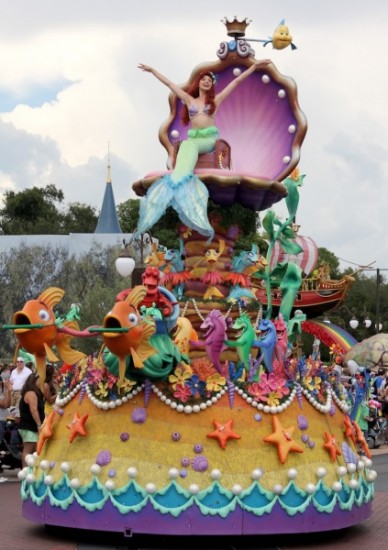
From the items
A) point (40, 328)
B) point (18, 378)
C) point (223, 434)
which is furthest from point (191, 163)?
point (18, 378)

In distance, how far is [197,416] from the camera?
8.71 m

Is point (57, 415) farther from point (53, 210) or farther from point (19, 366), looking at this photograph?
point (53, 210)

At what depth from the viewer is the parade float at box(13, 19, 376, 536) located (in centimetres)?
842

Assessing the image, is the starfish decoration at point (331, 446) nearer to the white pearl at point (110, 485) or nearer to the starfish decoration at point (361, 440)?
the starfish decoration at point (361, 440)

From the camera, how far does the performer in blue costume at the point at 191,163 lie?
9.14 meters

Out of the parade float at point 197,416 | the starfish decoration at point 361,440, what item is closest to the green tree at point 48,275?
the starfish decoration at point 361,440

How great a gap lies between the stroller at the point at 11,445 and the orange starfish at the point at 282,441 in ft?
19.4

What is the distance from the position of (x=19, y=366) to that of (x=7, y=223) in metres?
55.8

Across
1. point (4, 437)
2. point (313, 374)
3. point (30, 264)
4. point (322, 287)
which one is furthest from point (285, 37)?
point (30, 264)

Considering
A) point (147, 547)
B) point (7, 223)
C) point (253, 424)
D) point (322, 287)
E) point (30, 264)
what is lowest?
point (147, 547)

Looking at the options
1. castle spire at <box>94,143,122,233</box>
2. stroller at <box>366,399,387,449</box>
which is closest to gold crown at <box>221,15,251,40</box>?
stroller at <box>366,399,387,449</box>

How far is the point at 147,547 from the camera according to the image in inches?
342

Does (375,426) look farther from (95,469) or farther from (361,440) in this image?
(95,469)

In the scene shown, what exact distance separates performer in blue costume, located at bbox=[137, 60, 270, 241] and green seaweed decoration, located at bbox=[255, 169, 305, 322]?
1.08 metres
